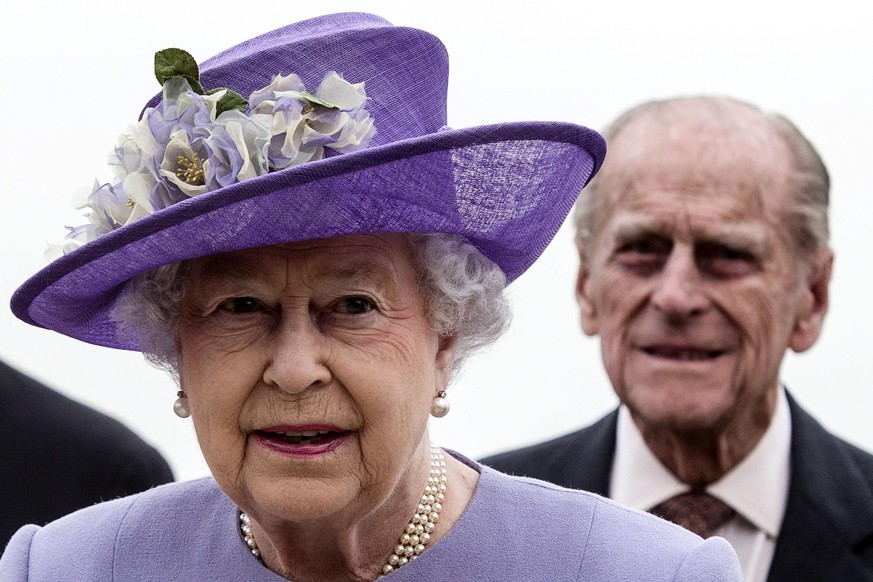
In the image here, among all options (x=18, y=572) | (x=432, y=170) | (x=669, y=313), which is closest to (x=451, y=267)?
(x=432, y=170)

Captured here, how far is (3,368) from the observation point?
13.6 feet

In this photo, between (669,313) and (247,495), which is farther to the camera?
(669,313)

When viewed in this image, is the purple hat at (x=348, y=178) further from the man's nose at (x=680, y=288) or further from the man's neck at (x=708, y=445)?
the man's neck at (x=708, y=445)

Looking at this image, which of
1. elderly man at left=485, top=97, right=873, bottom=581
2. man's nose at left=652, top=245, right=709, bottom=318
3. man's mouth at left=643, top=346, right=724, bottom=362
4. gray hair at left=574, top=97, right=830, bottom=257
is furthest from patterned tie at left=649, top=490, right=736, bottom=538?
gray hair at left=574, top=97, right=830, bottom=257

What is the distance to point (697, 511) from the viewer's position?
429cm

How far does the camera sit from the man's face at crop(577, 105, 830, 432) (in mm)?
4320

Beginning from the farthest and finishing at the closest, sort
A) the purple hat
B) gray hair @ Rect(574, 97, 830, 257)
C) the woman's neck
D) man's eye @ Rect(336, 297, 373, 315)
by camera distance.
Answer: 1. gray hair @ Rect(574, 97, 830, 257)
2. the woman's neck
3. man's eye @ Rect(336, 297, 373, 315)
4. the purple hat

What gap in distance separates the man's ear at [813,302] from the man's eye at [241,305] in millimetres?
2291

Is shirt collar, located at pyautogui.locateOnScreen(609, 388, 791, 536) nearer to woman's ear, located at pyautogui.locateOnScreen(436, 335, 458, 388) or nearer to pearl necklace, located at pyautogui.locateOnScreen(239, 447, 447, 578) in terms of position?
pearl necklace, located at pyautogui.locateOnScreen(239, 447, 447, 578)

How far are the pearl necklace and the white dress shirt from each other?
56.8 inches

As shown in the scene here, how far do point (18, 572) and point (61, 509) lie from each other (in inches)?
38.1

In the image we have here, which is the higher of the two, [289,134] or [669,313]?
[289,134]

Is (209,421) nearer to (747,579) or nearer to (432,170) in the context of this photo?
(432,170)

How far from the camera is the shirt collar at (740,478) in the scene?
4246mm
